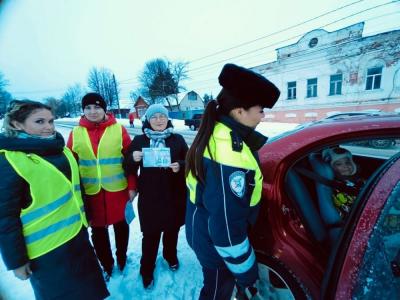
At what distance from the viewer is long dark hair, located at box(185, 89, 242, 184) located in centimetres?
116

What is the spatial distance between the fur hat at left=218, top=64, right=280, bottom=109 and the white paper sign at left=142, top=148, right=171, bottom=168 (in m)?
0.97

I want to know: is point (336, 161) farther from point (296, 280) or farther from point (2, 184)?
point (2, 184)

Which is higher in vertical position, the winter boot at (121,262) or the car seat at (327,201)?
the car seat at (327,201)

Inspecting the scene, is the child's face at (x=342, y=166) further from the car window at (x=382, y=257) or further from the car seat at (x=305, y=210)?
the car window at (x=382, y=257)

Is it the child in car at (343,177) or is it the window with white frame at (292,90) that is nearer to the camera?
the child in car at (343,177)

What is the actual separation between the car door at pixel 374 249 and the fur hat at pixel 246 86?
2.34 ft

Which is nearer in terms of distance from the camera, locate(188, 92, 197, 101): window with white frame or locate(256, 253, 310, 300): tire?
locate(256, 253, 310, 300): tire

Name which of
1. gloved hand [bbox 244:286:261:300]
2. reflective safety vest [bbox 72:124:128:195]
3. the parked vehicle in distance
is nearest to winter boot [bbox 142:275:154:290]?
reflective safety vest [bbox 72:124:128:195]

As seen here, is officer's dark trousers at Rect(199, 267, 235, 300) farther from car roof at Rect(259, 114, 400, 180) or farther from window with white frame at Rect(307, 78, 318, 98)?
window with white frame at Rect(307, 78, 318, 98)

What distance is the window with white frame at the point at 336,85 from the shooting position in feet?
54.5

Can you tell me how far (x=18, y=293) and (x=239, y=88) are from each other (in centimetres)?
287

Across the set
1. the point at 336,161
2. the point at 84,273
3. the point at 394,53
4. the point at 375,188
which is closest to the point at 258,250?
the point at 375,188

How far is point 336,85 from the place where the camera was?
1683 centimetres

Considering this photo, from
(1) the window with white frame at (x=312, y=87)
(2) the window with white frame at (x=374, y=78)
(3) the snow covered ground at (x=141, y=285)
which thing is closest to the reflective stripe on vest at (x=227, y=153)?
(3) the snow covered ground at (x=141, y=285)
